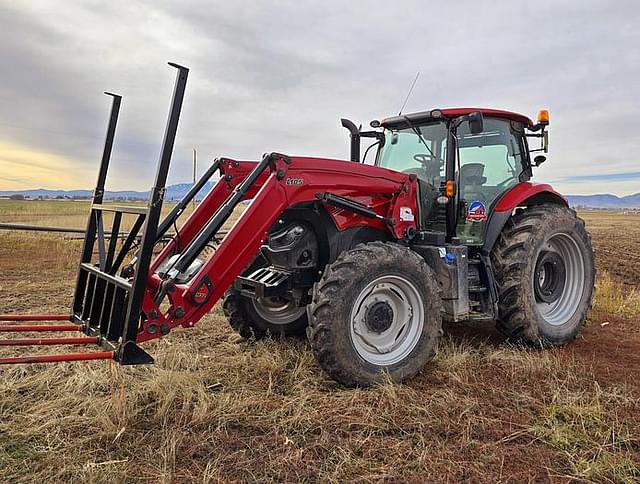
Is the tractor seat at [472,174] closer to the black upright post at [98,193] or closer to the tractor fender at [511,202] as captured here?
the tractor fender at [511,202]

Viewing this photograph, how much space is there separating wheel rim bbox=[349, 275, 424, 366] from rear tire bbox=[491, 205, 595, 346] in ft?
4.14

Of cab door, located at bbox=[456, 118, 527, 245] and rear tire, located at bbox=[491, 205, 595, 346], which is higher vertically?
cab door, located at bbox=[456, 118, 527, 245]

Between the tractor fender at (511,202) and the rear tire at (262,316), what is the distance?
2.03 metres

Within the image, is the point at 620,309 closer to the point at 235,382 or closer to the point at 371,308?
the point at 371,308

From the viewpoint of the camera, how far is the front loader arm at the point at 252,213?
3600mm

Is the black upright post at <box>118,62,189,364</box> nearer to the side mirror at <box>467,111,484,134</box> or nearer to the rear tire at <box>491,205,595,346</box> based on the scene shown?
the side mirror at <box>467,111,484,134</box>

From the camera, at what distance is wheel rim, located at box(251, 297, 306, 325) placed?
17.2ft

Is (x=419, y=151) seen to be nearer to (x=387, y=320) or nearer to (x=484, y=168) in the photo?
(x=484, y=168)

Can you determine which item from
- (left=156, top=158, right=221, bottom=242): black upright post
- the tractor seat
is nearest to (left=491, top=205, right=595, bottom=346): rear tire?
the tractor seat

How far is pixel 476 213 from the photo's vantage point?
5207mm

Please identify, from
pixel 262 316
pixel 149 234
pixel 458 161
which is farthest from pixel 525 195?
pixel 149 234

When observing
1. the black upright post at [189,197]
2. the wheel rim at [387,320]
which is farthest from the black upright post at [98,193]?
the wheel rim at [387,320]

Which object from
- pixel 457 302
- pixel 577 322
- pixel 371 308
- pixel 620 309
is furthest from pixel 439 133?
pixel 620 309

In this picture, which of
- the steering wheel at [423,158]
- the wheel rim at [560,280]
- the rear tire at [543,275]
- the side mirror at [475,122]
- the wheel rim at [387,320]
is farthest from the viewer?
the wheel rim at [560,280]
